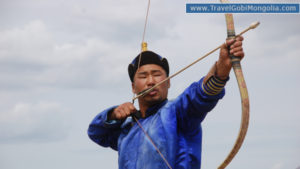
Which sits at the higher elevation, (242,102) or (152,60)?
(152,60)

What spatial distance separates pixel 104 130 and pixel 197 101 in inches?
44.6

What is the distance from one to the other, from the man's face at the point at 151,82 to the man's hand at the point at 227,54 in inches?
29.4

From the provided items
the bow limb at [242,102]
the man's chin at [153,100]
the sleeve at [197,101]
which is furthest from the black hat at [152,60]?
the bow limb at [242,102]

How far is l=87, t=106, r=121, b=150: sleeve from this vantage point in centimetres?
395

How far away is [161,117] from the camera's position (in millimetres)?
3541

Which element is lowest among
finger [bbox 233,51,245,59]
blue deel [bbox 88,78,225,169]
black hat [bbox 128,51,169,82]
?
blue deel [bbox 88,78,225,169]

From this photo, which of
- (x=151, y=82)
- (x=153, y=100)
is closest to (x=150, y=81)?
(x=151, y=82)

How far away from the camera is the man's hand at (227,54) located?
2973mm

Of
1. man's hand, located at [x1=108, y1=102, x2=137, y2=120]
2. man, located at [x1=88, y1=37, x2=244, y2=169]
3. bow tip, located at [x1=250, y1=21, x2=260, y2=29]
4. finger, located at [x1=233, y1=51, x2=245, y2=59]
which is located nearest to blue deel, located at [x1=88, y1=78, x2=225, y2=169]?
man, located at [x1=88, y1=37, x2=244, y2=169]

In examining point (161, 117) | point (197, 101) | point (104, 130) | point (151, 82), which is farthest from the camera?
point (104, 130)

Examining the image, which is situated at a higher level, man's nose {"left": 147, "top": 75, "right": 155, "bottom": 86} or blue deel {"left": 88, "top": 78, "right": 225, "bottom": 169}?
man's nose {"left": 147, "top": 75, "right": 155, "bottom": 86}

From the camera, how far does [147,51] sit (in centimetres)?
386

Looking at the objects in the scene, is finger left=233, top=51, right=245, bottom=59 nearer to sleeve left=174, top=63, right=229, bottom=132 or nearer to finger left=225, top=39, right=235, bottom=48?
finger left=225, top=39, right=235, bottom=48

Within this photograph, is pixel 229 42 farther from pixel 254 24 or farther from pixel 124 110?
pixel 124 110
